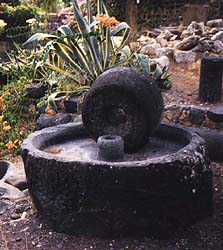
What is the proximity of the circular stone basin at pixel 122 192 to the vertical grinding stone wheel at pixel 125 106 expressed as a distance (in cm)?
36

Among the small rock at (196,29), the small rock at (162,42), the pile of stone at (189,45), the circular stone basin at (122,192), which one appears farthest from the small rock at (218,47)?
the circular stone basin at (122,192)

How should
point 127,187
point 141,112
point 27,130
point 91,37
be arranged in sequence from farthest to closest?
point 27,130 → point 91,37 → point 141,112 → point 127,187

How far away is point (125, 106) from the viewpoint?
3.44 m

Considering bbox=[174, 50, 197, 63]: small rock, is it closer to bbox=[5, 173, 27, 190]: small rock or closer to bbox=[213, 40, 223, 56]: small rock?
bbox=[213, 40, 223, 56]: small rock

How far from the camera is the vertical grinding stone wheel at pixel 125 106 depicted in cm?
338

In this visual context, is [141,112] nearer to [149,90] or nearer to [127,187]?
[149,90]

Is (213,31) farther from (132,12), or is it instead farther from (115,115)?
(115,115)

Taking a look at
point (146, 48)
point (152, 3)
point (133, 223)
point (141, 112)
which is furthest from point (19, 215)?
point (152, 3)

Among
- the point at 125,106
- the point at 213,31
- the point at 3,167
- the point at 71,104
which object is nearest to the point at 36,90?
the point at 71,104

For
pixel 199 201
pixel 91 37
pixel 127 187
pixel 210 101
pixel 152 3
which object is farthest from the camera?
pixel 152 3

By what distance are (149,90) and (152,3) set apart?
5.83 meters

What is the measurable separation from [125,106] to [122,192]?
2.31 feet

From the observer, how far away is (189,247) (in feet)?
9.75

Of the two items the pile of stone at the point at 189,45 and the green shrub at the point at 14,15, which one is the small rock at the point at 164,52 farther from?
the green shrub at the point at 14,15
